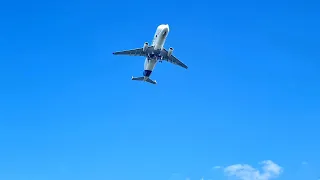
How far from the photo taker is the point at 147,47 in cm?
19950

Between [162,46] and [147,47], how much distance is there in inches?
229

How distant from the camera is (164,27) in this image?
192 meters

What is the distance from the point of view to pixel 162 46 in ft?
651

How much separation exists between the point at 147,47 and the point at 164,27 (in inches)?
478

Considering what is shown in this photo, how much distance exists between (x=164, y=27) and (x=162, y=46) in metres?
9.32
